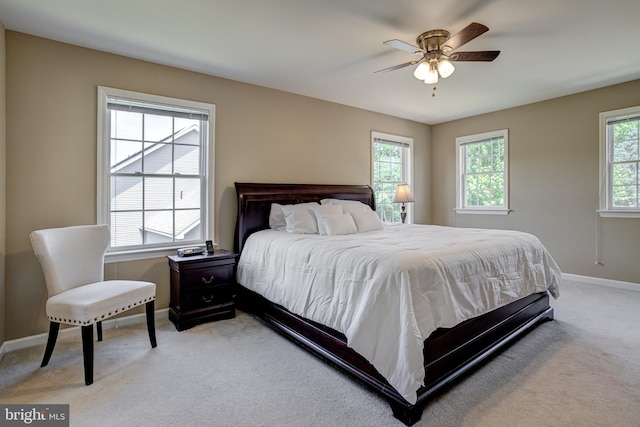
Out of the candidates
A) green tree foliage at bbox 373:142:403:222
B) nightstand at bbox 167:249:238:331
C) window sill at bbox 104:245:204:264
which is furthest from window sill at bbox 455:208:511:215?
window sill at bbox 104:245:204:264

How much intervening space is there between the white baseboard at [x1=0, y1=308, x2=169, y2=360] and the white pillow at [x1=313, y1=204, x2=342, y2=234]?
187 cm

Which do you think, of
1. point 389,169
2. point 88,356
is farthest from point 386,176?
point 88,356

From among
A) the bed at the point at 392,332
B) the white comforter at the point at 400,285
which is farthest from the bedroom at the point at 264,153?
the white comforter at the point at 400,285

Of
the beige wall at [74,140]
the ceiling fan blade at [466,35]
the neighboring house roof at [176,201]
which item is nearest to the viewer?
the ceiling fan blade at [466,35]

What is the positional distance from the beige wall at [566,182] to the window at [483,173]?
0.12 metres

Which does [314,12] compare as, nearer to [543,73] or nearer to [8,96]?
[8,96]

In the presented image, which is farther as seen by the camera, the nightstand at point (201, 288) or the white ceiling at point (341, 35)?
the nightstand at point (201, 288)

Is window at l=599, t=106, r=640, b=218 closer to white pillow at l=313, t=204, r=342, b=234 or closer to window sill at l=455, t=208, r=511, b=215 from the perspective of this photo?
window sill at l=455, t=208, r=511, b=215

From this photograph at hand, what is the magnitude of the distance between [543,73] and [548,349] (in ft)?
10.1

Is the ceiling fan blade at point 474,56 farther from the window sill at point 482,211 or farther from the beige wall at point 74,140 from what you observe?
the window sill at point 482,211

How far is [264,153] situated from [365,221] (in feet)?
5.14

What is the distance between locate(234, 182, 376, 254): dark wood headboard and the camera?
375 cm

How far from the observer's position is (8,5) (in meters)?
2.35

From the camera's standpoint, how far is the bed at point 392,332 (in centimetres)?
178
